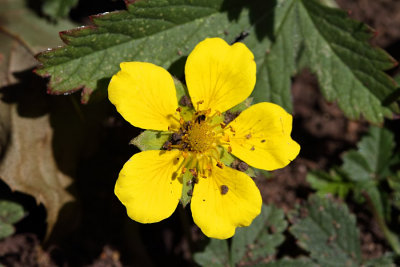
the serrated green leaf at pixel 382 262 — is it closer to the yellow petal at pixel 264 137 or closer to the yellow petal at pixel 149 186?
the yellow petal at pixel 264 137

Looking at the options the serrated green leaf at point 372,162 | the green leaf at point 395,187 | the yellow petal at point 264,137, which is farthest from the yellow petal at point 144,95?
the green leaf at point 395,187

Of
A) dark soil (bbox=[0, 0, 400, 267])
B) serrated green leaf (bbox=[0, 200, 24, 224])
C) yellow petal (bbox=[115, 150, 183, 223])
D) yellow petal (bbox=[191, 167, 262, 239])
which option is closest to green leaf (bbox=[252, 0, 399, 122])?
dark soil (bbox=[0, 0, 400, 267])

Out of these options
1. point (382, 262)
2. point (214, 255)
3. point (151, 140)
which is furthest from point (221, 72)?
point (382, 262)

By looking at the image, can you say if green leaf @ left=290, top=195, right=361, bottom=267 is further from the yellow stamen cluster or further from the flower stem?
the yellow stamen cluster

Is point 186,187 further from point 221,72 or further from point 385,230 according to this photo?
point 385,230

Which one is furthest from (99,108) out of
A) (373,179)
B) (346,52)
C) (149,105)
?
(373,179)

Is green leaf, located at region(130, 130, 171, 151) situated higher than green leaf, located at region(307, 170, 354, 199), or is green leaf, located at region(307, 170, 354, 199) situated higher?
green leaf, located at region(130, 130, 171, 151)
